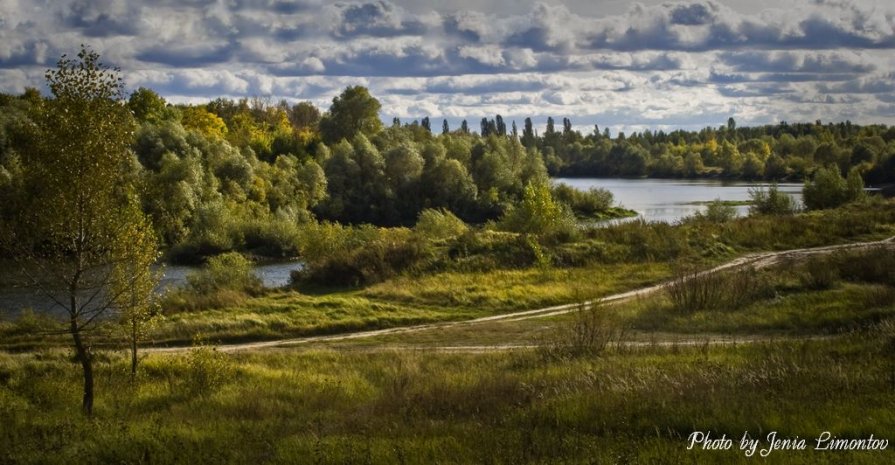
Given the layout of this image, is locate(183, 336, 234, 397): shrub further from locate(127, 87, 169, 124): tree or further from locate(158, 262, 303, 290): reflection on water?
locate(127, 87, 169, 124): tree

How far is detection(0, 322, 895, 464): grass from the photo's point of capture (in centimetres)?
948

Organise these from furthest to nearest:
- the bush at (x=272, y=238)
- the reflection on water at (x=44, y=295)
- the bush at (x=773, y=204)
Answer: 1. the bush at (x=272, y=238)
2. the bush at (x=773, y=204)
3. the reflection on water at (x=44, y=295)

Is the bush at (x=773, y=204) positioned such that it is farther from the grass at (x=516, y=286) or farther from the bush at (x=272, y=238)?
the bush at (x=272, y=238)

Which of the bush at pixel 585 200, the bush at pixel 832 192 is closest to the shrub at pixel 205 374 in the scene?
the bush at pixel 832 192

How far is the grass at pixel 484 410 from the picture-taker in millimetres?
9484

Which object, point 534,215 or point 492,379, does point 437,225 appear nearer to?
point 534,215

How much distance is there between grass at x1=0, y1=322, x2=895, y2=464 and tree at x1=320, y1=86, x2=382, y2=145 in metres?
96.6

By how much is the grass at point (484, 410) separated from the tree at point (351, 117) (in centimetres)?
9663

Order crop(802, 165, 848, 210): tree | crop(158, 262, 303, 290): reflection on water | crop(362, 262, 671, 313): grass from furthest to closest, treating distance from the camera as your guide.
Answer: crop(802, 165, 848, 210): tree
crop(158, 262, 303, 290): reflection on water
crop(362, 262, 671, 313): grass

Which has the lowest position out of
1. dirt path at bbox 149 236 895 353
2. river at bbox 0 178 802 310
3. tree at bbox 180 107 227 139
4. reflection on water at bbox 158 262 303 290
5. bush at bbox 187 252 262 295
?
reflection on water at bbox 158 262 303 290

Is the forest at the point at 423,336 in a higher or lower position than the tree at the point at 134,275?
lower

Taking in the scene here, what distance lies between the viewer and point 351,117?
113188 millimetres

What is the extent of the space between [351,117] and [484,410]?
104083 mm

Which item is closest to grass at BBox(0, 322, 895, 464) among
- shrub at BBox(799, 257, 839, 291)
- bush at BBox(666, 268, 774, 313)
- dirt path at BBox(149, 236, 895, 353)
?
dirt path at BBox(149, 236, 895, 353)
